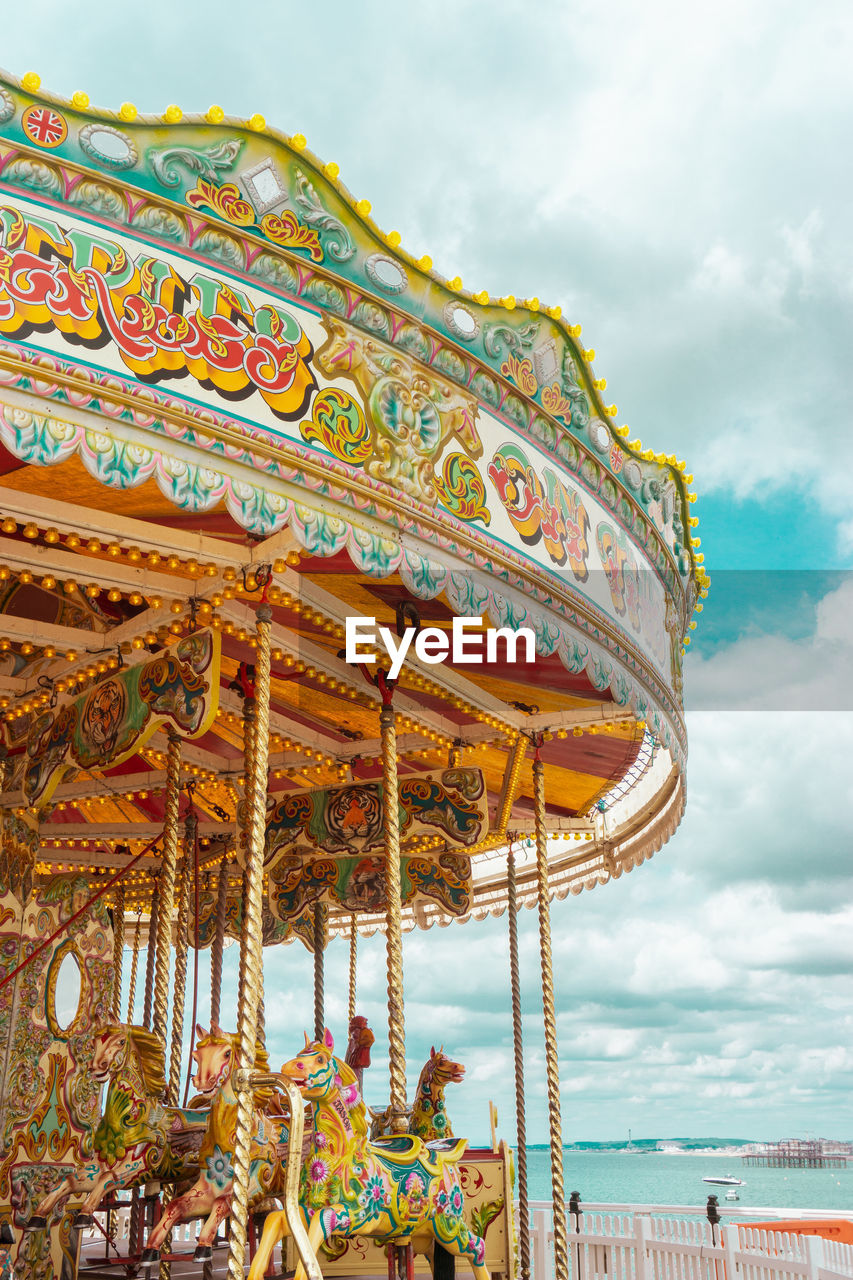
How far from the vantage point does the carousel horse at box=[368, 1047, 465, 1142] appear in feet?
17.9

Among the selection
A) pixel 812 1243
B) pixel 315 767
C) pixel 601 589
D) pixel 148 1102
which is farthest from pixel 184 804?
pixel 812 1243

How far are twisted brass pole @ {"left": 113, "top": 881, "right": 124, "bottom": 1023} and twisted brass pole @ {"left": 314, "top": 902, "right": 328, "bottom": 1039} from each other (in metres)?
1.49

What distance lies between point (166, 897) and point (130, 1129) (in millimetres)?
1055

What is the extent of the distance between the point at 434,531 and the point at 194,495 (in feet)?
3.46

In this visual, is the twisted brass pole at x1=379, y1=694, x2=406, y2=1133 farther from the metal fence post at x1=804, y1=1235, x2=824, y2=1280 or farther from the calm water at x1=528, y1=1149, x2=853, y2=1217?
the calm water at x1=528, y1=1149, x2=853, y2=1217

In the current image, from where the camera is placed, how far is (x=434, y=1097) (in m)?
5.54

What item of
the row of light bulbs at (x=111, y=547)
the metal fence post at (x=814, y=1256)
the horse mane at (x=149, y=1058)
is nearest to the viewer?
the row of light bulbs at (x=111, y=547)

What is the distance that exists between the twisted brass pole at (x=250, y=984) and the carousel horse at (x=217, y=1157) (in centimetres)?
61

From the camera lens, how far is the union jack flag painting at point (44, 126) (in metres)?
3.32

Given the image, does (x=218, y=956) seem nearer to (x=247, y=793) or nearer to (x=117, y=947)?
(x=117, y=947)

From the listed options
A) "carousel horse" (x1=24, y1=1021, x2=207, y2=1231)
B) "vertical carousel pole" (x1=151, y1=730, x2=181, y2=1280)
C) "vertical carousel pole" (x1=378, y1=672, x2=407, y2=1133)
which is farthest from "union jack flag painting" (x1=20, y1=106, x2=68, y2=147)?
"carousel horse" (x1=24, y1=1021, x2=207, y2=1231)

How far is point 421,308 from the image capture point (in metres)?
4.33

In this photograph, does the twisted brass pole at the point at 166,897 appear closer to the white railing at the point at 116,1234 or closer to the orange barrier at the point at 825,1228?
the white railing at the point at 116,1234

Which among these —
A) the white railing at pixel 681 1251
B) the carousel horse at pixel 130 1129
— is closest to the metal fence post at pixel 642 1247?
the white railing at pixel 681 1251
